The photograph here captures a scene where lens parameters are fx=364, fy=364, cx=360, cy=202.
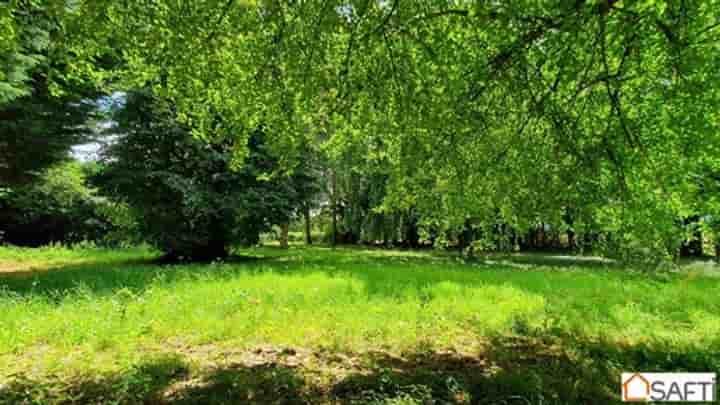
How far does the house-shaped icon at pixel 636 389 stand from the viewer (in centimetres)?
337

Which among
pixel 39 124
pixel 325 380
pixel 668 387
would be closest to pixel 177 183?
pixel 39 124

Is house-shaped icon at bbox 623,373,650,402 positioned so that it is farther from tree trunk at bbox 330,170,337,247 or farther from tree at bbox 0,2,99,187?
tree trunk at bbox 330,170,337,247

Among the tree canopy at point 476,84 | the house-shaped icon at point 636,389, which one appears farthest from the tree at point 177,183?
the house-shaped icon at point 636,389

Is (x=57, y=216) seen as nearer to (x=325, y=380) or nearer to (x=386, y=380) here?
(x=325, y=380)

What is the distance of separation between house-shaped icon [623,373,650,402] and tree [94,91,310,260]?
9.71m

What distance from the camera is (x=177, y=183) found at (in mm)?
10672

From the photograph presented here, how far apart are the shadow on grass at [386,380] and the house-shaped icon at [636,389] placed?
99 mm

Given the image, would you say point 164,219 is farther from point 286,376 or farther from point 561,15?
point 561,15

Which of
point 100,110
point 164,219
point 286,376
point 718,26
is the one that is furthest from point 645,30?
point 100,110

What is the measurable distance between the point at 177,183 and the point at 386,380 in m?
9.43

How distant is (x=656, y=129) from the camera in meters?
4.41

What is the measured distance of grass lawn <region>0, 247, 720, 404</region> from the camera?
334 centimetres

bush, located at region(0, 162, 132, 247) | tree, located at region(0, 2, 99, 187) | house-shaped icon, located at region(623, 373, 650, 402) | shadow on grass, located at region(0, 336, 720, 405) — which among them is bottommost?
house-shaped icon, located at region(623, 373, 650, 402)

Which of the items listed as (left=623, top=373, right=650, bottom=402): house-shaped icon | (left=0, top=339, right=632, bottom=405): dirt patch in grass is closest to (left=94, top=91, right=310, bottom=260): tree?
(left=0, top=339, right=632, bottom=405): dirt patch in grass
